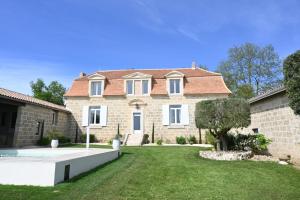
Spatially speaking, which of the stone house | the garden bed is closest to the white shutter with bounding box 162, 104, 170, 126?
the stone house

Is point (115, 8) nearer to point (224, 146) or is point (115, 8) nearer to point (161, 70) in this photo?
Answer: point (224, 146)

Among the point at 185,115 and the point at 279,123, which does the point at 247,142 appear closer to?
the point at 279,123

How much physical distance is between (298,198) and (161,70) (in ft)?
63.2

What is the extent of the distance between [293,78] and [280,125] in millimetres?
5678

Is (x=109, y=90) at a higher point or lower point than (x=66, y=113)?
higher

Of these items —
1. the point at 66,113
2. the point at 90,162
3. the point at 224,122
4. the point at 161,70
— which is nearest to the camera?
the point at 90,162

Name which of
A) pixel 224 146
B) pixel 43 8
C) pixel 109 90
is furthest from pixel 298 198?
pixel 109 90

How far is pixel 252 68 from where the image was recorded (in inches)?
1178

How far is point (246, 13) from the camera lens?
11.4 meters

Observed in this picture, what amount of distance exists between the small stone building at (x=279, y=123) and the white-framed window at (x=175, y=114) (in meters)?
8.55

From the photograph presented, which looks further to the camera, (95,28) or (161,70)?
(161,70)

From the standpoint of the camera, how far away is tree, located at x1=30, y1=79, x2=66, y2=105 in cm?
3791

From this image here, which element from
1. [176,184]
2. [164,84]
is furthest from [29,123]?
[176,184]

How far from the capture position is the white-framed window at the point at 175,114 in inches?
816
